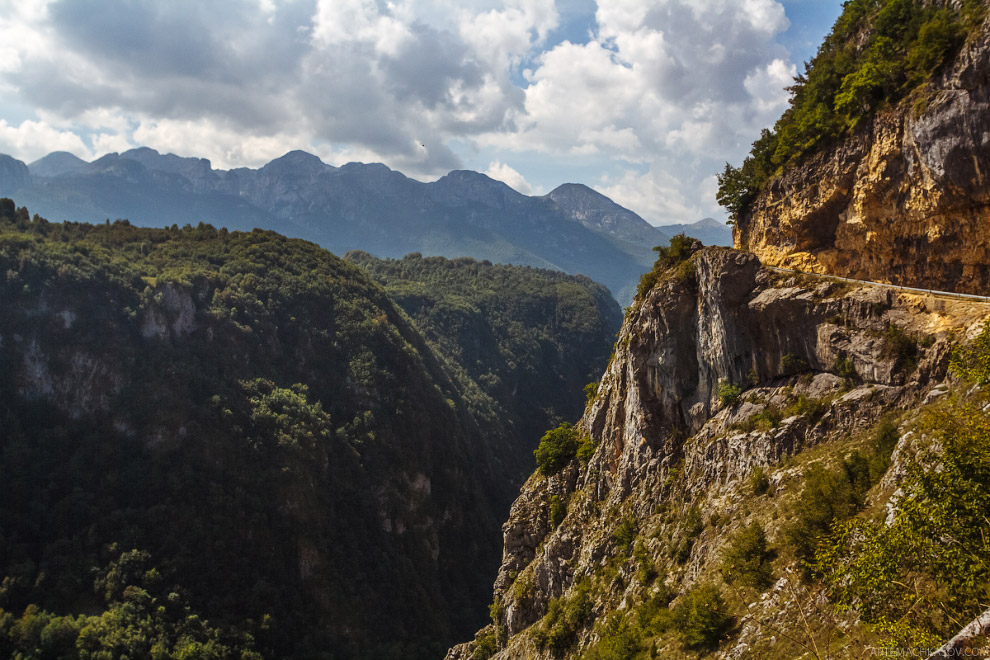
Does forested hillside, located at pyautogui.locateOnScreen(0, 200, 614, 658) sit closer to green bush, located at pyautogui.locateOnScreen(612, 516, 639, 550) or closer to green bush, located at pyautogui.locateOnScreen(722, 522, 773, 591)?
green bush, located at pyautogui.locateOnScreen(612, 516, 639, 550)

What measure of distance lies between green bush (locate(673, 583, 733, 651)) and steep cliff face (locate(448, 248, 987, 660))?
303 mm

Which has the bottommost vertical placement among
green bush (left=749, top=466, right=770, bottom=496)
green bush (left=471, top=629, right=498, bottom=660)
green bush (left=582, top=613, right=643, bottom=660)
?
green bush (left=471, top=629, right=498, bottom=660)

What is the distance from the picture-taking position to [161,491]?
72.6 m

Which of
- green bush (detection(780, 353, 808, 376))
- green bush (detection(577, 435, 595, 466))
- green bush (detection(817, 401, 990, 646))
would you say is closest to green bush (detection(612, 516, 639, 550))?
green bush (detection(577, 435, 595, 466))

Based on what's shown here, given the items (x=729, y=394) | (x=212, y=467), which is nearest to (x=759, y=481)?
(x=729, y=394)

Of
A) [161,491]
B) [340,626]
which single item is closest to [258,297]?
[161,491]

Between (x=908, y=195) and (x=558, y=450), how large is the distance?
25.5 metres

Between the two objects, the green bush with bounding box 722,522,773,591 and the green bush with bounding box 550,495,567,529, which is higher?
the green bush with bounding box 722,522,773,591

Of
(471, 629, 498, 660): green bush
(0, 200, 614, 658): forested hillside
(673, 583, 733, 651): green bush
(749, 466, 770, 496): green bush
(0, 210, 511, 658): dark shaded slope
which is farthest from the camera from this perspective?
(0, 210, 511, 658): dark shaded slope

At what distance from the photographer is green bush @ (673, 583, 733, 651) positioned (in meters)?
16.2

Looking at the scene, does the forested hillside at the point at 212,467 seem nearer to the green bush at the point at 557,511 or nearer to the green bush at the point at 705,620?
the green bush at the point at 557,511

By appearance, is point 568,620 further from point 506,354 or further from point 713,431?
point 506,354

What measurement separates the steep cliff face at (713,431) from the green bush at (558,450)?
4.13 meters

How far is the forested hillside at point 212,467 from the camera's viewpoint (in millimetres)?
63625
